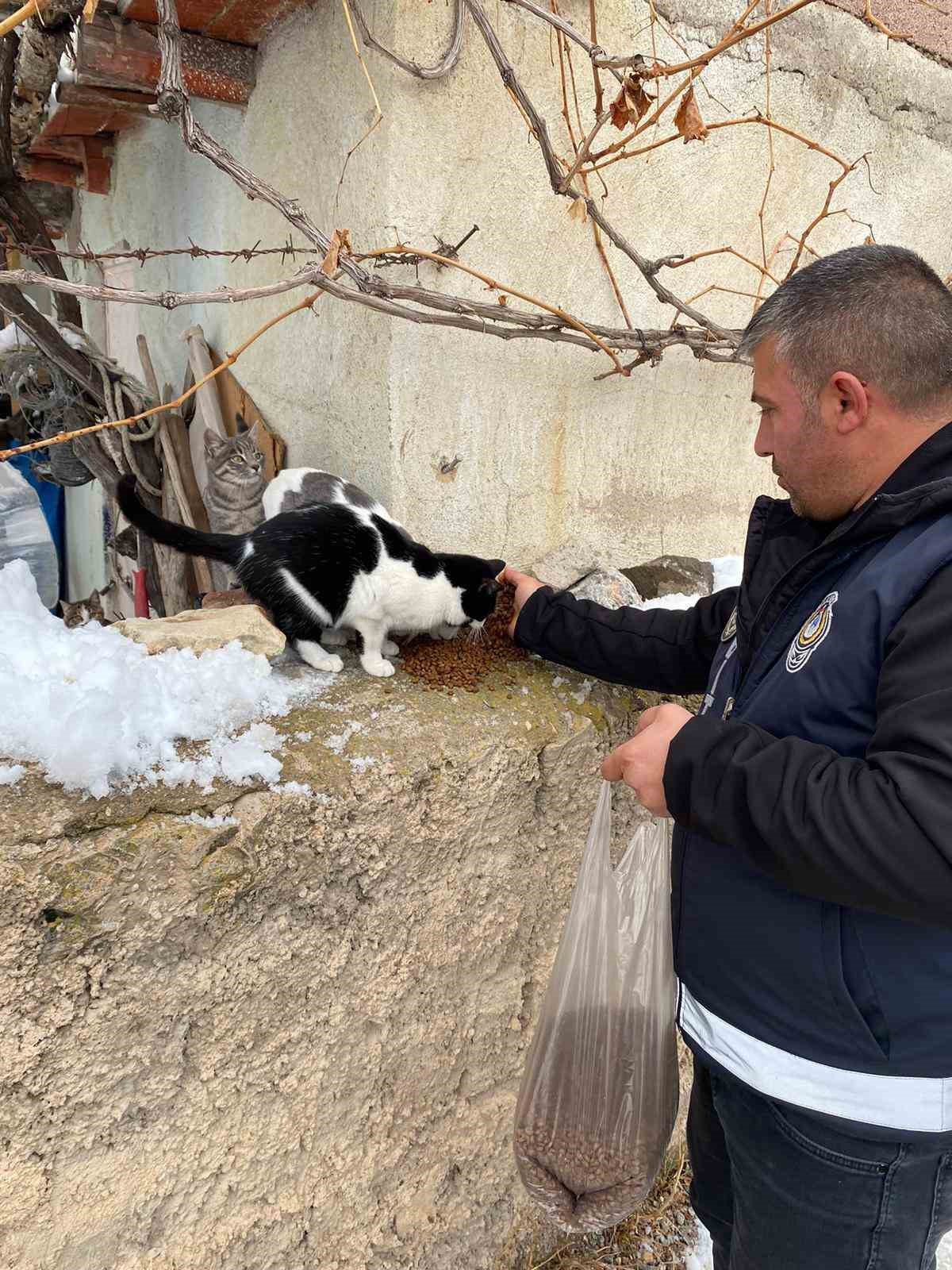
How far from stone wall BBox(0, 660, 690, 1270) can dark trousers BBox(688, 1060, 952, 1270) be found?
2.04 feet

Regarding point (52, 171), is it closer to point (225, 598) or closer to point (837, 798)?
point (225, 598)

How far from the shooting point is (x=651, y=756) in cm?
108

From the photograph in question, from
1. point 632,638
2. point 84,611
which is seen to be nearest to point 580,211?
point 632,638

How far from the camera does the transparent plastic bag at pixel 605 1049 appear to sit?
152cm

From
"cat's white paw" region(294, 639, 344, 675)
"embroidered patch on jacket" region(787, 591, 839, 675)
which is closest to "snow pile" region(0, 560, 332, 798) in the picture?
"cat's white paw" region(294, 639, 344, 675)

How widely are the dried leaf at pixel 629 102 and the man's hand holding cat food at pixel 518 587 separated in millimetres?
892

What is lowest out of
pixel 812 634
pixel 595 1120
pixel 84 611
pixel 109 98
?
pixel 595 1120

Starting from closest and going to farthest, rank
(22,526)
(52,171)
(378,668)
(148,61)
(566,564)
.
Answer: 1. (378,668)
2. (148,61)
3. (566,564)
4. (22,526)
5. (52,171)

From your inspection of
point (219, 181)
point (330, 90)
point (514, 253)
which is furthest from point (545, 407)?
point (219, 181)

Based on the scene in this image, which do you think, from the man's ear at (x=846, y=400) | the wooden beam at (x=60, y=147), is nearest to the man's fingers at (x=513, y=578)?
the man's ear at (x=846, y=400)

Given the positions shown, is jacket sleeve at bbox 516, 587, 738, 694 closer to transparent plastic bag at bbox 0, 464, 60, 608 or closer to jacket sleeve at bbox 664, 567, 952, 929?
jacket sleeve at bbox 664, 567, 952, 929

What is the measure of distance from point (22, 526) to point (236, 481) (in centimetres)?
148

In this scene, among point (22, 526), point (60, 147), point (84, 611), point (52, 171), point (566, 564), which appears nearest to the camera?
point (566, 564)

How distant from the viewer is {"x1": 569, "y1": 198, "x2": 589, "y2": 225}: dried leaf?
1.94m
